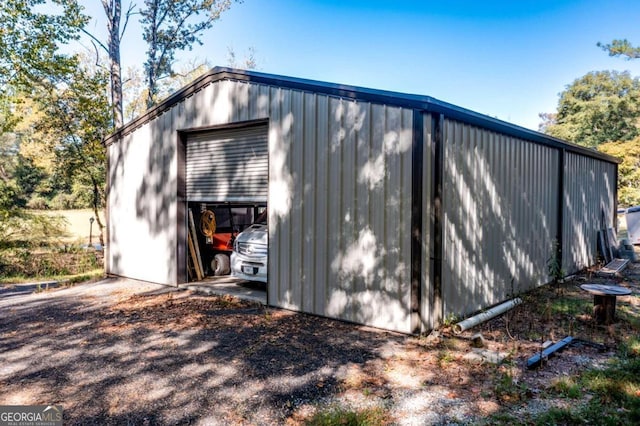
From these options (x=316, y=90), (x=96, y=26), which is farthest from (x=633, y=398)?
(x=96, y=26)

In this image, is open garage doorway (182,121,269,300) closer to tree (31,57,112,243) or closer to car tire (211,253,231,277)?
car tire (211,253,231,277)

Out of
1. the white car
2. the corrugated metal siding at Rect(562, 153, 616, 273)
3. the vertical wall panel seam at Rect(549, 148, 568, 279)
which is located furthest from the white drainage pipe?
the corrugated metal siding at Rect(562, 153, 616, 273)

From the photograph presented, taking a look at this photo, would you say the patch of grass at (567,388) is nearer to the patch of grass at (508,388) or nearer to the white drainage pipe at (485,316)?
the patch of grass at (508,388)

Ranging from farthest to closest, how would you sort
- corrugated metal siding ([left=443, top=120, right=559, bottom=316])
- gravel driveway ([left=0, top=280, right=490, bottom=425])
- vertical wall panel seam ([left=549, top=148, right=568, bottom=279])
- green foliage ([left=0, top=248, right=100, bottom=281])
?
green foliage ([left=0, top=248, right=100, bottom=281]) < vertical wall panel seam ([left=549, top=148, right=568, bottom=279]) < corrugated metal siding ([left=443, top=120, right=559, bottom=316]) < gravel driveway ([left=0, top=280, right=490, bottom=425])

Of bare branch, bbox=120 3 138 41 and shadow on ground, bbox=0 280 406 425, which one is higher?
bare branch, bbox=120 3 138 41

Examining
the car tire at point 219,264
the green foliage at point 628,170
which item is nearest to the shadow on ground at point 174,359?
the car tire at point 219,264

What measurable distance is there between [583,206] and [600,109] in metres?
23.8

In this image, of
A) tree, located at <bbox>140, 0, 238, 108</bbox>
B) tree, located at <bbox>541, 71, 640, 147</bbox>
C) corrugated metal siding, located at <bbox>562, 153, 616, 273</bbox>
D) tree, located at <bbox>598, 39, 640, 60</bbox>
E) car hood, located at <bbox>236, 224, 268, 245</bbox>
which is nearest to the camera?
car hood, located at <bbox>236, 224, 268, 245</bbox>

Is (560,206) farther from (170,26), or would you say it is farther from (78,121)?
(170,26)

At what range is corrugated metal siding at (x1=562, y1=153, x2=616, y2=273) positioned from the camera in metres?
8.84

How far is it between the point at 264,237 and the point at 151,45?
15.8 m

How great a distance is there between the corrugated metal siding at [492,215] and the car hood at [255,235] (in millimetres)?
3149

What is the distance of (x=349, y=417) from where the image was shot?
9.09 ft

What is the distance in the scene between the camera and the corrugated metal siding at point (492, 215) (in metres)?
5.18
